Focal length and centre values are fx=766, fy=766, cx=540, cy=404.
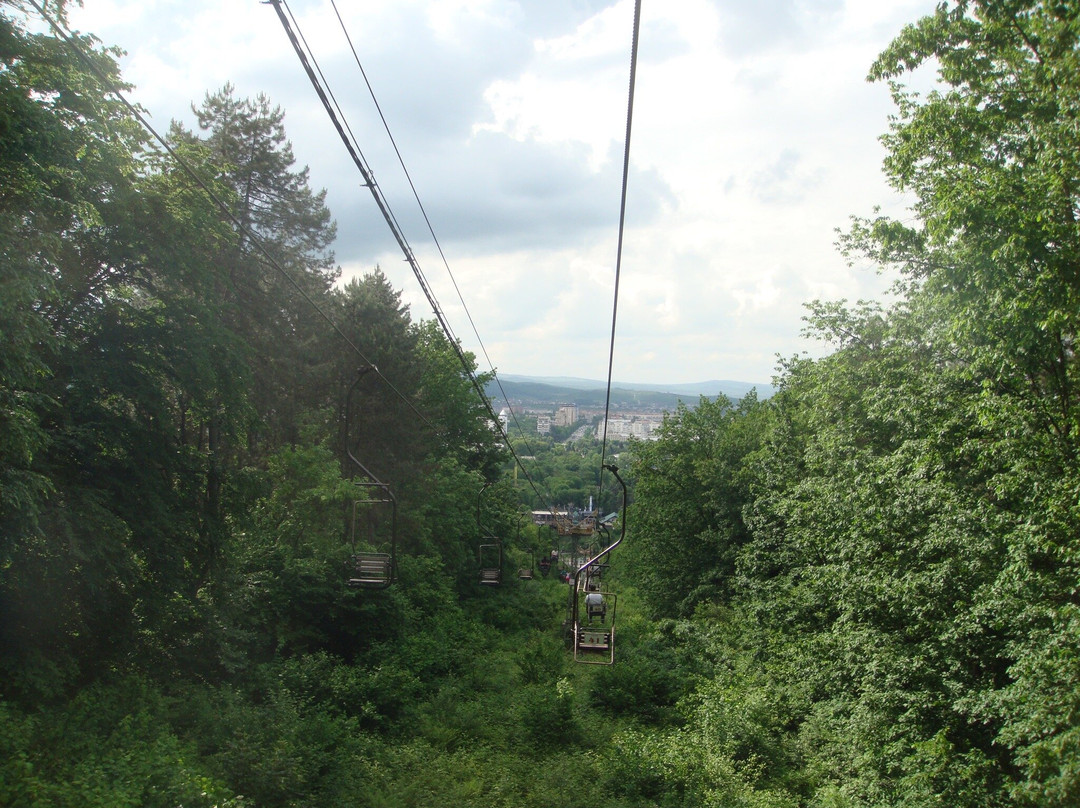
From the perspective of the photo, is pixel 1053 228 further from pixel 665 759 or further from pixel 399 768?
pixel 399 768

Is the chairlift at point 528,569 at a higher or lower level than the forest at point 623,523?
lower

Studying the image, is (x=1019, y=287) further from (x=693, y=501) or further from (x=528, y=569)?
(x=528, y=569)

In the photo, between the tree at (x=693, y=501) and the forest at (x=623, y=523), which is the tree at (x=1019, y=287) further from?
the tree at (x=693, y=501)

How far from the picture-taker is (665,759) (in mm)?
16625

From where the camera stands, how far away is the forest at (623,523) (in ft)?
32.4

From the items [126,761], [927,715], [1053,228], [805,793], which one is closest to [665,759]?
[805,793]

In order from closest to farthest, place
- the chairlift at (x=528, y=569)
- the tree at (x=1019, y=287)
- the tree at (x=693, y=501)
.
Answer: the tree at (x=1019, y=287), the tree at (x=693, y=501), the chairlift at (x=528, y=569)

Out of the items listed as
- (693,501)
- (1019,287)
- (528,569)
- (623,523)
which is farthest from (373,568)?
(528,569)

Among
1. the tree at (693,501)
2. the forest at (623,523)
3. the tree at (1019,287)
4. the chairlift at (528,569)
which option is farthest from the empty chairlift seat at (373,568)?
the chairlift at (528,569)

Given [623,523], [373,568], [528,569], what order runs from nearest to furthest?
[623,523], [373,568], [528,569]

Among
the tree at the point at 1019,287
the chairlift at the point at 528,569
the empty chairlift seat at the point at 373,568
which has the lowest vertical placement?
the chairlift at the point at 528,569

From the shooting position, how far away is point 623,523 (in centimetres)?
1411

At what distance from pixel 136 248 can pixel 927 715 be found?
53.2ft

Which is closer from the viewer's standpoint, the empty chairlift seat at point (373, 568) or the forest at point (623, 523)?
the forest at point (623, 523)
